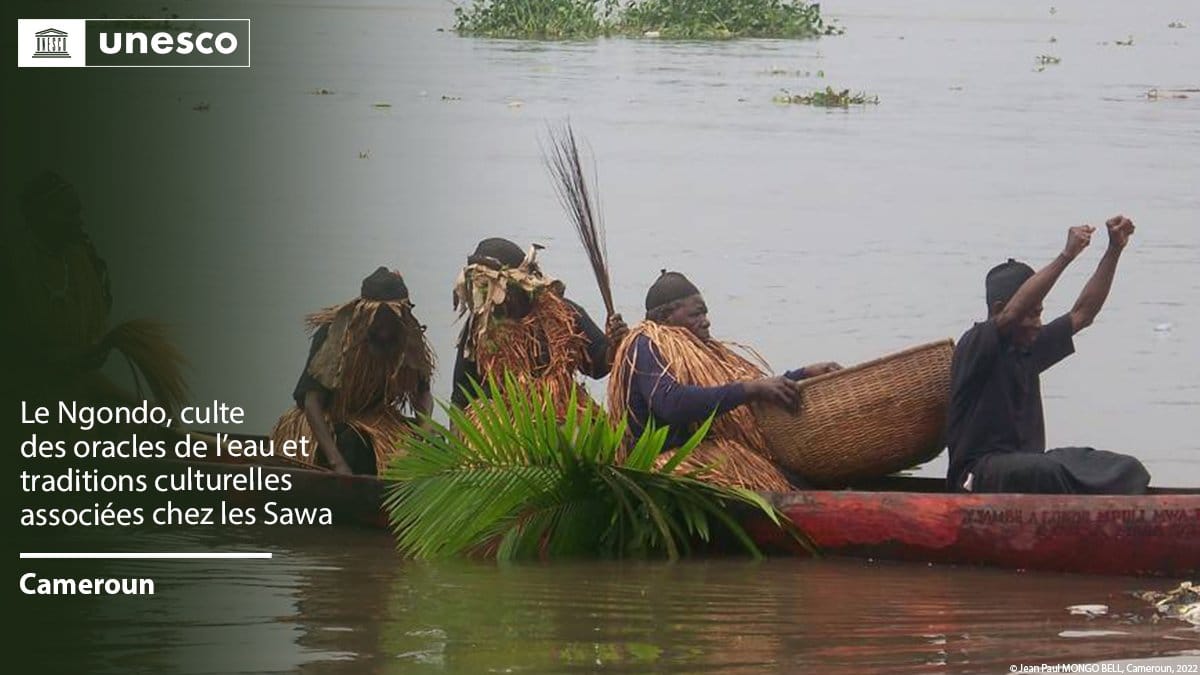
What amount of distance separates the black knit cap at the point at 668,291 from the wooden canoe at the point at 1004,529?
0.82m

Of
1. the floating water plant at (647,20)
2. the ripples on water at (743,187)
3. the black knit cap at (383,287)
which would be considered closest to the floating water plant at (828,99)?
the ripples on water at (743,187)

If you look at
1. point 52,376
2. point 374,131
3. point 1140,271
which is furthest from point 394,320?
point 374,131

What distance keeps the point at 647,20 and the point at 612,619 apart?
23.2 m

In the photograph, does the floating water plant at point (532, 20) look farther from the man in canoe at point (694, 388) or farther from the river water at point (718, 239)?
the man in canoe at point (694, 388)

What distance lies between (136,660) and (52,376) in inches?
73.5

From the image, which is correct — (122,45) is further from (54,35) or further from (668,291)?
(668,291)

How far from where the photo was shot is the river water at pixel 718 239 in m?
7.18

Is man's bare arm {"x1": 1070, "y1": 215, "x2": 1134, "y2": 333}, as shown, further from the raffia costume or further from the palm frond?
the raffia costume

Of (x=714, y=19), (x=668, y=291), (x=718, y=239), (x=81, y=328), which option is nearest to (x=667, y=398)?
(x=668, y=291)

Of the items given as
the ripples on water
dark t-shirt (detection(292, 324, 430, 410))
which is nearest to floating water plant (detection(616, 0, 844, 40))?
the ripples on water

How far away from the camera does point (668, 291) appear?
8.79 metres

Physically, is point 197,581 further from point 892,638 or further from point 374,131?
point 374,131

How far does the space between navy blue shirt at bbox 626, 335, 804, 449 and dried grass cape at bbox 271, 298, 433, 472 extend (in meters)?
1.00

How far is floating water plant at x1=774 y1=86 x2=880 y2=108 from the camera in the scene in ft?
76.7
